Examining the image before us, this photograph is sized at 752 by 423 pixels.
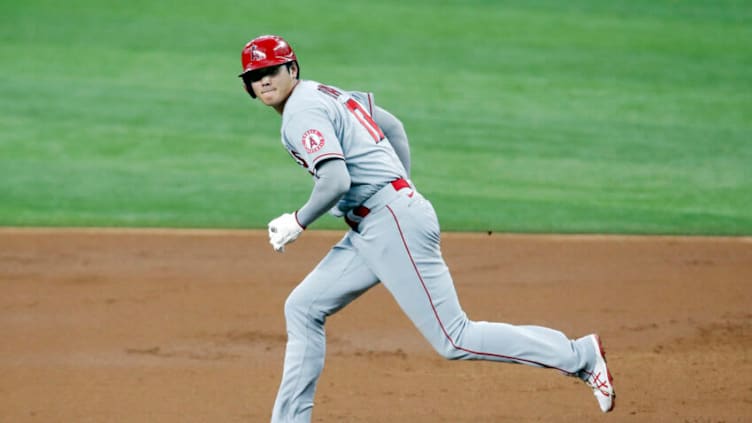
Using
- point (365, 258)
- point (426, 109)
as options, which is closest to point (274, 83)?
point (365, 258)

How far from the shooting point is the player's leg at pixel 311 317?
476cm

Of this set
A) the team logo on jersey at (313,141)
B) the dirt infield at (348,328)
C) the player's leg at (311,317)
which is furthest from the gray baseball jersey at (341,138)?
the dirt infield at (348,328)

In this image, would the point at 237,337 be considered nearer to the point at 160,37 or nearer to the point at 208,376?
the point at 208,376

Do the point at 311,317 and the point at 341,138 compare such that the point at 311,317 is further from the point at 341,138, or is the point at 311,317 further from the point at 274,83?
the point at 274,83

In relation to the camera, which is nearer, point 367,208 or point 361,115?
point 367,208

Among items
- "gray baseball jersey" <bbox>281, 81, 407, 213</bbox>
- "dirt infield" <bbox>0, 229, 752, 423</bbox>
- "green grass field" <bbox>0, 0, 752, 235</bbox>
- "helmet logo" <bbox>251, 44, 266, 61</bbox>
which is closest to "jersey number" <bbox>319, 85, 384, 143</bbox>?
"gray baseball jersey" <bbox>281, 81, 407, 213</bbox>

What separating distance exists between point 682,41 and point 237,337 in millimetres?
9718

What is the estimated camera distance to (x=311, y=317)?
477cm

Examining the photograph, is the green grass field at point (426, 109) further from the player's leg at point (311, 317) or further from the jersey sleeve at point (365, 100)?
the player's leg at point (311, 317)

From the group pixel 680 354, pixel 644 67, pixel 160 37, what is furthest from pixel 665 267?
pixel 160 37

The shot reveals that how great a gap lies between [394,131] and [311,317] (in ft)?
3.15

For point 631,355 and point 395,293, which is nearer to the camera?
point 395,293

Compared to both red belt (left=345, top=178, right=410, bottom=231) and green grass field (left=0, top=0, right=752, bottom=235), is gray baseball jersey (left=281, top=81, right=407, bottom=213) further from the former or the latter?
green grass field (left=0, top=0, right=752, bottom=235)

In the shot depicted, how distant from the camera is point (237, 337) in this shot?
6539 mm
